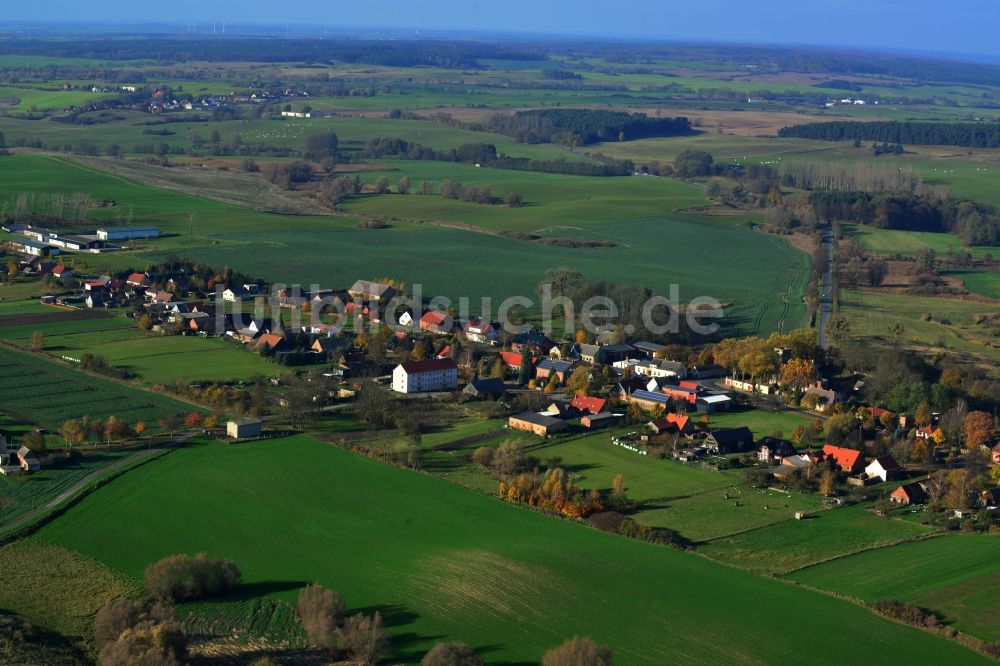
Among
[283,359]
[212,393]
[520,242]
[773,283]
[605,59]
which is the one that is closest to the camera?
[212,393]

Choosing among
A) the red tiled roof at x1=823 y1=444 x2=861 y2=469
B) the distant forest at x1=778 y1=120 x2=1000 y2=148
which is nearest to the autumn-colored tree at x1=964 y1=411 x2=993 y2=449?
the red tiled roof at x1=823 y1=444 x2=861 y2=469

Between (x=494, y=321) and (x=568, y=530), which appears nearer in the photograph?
(x=568, y=530)

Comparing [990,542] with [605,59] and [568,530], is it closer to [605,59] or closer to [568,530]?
[568,530]

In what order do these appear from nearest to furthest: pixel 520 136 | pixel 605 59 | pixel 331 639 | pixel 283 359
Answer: pixel 331 639 < pixel 283 359 < pixel 520 136 < pixel 605 59

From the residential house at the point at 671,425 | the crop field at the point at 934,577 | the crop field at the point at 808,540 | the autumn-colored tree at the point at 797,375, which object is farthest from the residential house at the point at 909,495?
the autumn-colored tree at the point at 797,375

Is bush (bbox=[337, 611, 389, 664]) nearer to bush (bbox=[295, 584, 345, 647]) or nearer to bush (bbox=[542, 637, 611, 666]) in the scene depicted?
bush (bbox=[295, 584, 345, 647])


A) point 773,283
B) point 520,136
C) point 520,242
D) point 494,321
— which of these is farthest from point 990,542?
point 520,136
